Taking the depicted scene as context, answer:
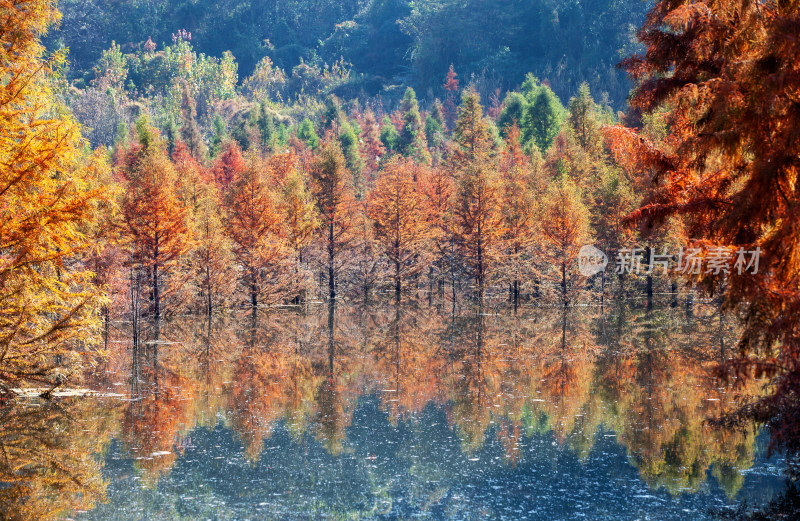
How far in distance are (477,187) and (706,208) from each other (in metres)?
34.7

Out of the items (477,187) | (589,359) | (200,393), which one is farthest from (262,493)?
(477,187)

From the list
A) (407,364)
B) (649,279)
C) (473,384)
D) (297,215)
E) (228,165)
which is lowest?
(473,384)

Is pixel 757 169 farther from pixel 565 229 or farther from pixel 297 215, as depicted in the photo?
pixel 297 215

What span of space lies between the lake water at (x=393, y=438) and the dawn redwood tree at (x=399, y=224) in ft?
80.1

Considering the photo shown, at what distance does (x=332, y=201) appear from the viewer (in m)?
50.9

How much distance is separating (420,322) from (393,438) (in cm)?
2063

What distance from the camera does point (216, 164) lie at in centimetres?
7075

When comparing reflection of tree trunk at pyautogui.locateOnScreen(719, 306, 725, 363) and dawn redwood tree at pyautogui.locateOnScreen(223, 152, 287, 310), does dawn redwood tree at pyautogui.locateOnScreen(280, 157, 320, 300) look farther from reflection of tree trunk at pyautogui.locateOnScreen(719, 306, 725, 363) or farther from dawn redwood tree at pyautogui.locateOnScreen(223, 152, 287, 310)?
reflection of tree trunk at pyautogui.locateOnScreen(719, 306, 725, 363)

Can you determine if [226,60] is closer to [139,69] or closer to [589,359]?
[139,69]

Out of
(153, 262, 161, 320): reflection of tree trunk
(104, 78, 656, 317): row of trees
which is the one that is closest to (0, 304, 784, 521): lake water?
(153, 262, 161, 320): reflection of tree trunk

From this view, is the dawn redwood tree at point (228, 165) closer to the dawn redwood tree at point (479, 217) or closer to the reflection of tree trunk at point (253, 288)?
the reflection of tree trunk at point (253, 288)

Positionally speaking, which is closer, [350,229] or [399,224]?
[399,224]

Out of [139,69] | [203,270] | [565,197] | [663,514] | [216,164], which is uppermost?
[139,69]
